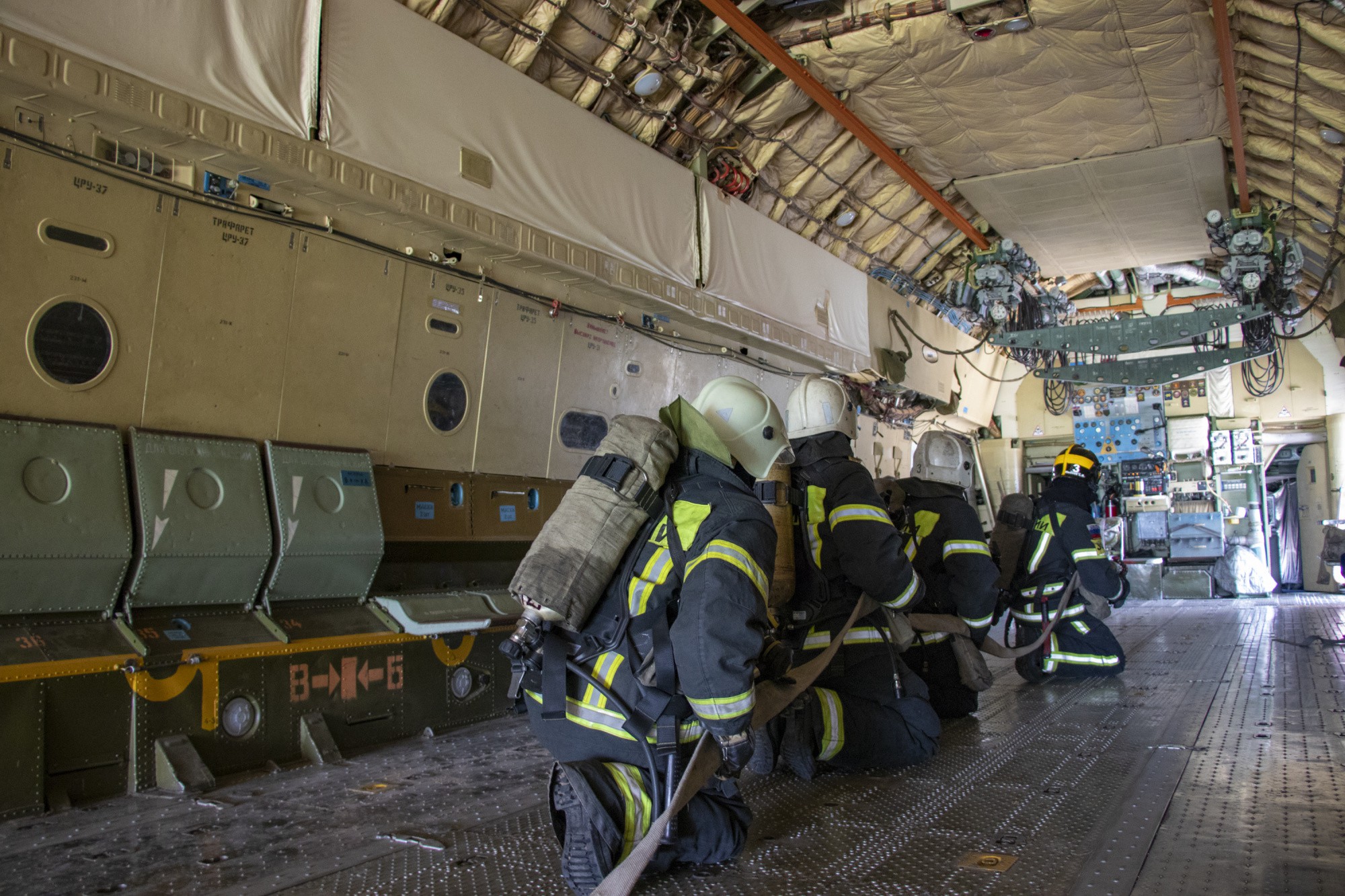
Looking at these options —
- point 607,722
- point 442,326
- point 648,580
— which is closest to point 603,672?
point 607,722

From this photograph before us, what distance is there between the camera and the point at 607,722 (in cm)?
288

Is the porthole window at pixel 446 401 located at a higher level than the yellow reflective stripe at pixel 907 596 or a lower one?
higher

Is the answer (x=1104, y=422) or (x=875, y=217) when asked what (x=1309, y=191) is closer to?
(x=875, y=217)

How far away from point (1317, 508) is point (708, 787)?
1719cm

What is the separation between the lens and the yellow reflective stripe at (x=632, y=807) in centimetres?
280

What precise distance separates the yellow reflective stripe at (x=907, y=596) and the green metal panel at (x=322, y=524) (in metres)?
2.98

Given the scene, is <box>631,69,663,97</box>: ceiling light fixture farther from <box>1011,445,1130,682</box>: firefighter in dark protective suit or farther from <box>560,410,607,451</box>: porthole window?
<box>1011,445,1130,682</box>: firefighter in dark protective suit

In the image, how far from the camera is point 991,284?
11.4 meters

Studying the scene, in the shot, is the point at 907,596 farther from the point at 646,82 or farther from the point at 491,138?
the point at 646,82

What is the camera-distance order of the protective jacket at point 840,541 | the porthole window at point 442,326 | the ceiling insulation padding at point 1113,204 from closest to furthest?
the protective jacket at point 840,541, the porthole window at point 442,326, the ceiling insulation padding at point 1113,204

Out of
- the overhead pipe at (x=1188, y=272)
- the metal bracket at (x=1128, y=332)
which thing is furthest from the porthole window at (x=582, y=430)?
the overhead pipe at (x=1188, y=272)

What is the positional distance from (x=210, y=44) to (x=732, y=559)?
372 cm

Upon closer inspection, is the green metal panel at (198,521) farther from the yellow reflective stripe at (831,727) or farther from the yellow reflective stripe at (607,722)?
the yellow reflective stripe at (831,727)

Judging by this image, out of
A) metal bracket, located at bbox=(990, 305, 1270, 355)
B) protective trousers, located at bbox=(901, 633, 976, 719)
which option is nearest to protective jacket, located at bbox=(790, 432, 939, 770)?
protective trousers, located at bbox=(901, 633, 976, 719)
